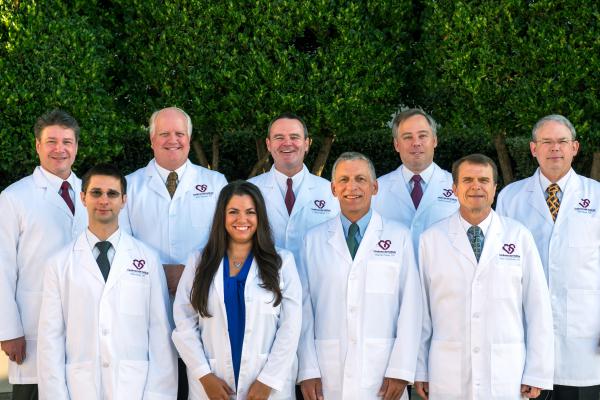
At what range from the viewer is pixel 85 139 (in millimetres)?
7367

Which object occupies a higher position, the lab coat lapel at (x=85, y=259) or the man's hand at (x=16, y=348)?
the lab coat lapel at (x=85, y=259)

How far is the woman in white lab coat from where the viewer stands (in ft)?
13.5

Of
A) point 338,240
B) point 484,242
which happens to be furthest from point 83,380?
point 484,242

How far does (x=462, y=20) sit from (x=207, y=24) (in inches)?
93.4

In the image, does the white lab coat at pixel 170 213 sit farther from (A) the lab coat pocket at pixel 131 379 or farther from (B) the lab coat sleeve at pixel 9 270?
(A) the lab coat pocket at pixel 131 379

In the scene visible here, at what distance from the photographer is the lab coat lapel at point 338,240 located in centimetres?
440

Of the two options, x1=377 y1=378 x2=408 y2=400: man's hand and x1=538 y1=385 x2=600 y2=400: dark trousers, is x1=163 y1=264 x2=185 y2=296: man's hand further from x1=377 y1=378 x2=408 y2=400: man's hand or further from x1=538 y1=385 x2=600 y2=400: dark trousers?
x1=538 y1=385 x2=600 y2=400: dark trousers

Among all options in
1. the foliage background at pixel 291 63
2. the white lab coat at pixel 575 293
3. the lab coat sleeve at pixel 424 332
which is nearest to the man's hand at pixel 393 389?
the lab coat sleeve at pixel 424 332

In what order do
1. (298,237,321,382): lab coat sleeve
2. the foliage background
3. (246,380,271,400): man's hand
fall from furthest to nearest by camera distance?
1. the foliage background
2. (298,237,321,382): lab coat sleeve
3. (246,380,271,400): man's hand

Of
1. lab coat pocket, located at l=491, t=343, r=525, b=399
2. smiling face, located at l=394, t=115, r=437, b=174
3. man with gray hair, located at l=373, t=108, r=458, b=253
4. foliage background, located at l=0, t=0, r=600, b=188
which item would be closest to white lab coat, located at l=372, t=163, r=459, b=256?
man with gray hair, located at l=373, t=108, r=458, b=253

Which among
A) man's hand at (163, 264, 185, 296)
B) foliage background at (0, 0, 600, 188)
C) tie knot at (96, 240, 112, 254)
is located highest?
foliage background at (0, 0, 600, 188)

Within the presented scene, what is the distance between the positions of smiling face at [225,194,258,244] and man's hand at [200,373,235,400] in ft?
2.35

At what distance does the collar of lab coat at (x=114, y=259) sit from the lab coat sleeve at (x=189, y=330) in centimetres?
31

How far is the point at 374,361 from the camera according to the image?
4.27 metres
